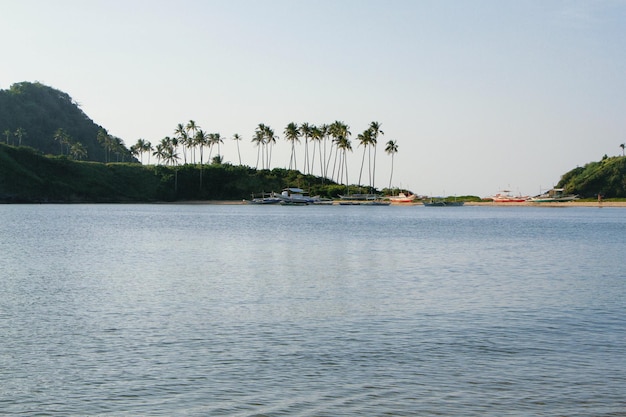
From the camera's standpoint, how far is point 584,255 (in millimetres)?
58281

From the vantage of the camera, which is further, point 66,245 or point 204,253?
point 66,245

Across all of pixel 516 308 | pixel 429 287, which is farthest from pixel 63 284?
pixel 516 308

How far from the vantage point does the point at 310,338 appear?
22.7 metres

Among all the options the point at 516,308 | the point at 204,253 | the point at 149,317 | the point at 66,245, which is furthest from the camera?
the point at 66,245

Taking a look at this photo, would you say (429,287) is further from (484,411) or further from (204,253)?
(204,253)

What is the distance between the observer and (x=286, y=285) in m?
36.6

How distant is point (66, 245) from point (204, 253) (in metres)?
14.2

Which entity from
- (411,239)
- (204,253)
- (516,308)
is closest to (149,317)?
(516,308)

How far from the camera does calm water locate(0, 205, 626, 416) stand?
52.1ft

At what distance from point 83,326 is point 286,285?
13853 mm

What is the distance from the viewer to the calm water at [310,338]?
1587cm

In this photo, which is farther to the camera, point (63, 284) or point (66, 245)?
point (66, 245)

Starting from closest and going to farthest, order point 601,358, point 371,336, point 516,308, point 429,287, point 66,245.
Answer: point 601,358, point 371,336, point 516,308, point 429,287, point 66,245

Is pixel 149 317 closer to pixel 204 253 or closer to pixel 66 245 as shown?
pixel 204 253
